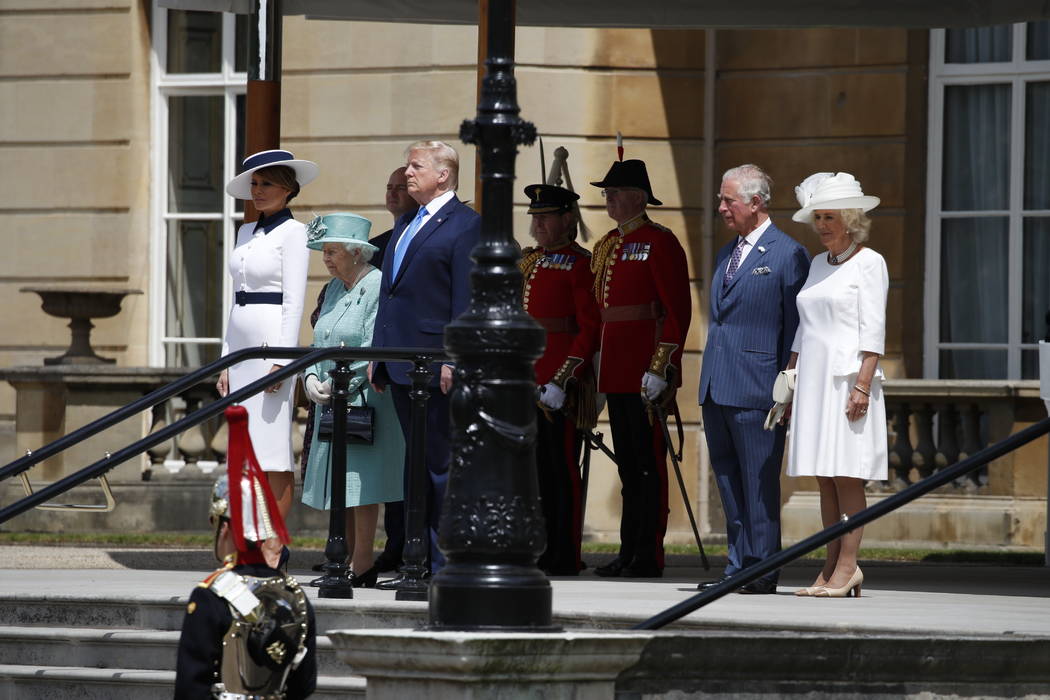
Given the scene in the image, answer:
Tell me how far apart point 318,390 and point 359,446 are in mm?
307

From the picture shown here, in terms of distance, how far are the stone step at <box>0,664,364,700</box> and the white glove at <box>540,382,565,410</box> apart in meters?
2.58

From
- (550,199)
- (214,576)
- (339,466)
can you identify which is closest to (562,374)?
(550,199)

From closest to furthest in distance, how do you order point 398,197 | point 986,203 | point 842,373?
point 842,373
point 398,197
point 986,203

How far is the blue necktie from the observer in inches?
343

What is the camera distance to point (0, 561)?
11508mm

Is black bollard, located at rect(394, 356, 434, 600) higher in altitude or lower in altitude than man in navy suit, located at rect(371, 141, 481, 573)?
lower

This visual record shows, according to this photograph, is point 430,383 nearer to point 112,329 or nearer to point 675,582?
point 675,582

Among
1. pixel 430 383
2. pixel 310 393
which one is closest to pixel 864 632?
pixel 430 383

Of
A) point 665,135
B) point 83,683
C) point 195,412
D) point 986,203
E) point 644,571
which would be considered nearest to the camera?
point 83,683

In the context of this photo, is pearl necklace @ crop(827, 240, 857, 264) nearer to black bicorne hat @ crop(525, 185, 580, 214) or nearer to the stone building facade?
black bicorne hat @ crop(525, 185, 580, 214)

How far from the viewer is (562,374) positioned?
9766 mm

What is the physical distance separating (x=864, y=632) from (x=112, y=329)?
10157 millimetres

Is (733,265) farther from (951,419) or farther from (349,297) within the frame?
(951,419)

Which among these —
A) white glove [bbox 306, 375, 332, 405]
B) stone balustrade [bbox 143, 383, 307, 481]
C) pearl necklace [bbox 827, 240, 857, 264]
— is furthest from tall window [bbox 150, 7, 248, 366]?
pearl necklace [bbox 827, 240, 857, 264]
